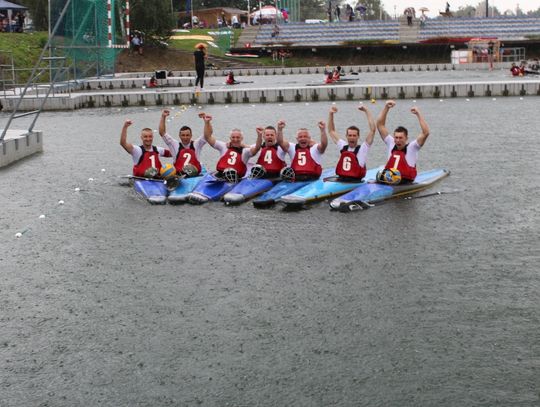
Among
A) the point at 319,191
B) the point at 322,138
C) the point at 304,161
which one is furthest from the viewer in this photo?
the point at 304,161

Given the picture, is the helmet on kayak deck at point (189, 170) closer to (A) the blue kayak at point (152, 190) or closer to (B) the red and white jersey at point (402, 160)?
(A) the blue kayak at point (152, 190)

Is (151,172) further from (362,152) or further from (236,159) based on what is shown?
(362,152)

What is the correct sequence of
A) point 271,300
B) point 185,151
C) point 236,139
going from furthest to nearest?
point 185,151
point 236,139
point 271,300

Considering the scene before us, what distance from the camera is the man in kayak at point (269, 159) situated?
15.4m

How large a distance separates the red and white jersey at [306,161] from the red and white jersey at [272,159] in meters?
0.30

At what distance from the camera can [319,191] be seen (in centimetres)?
1466

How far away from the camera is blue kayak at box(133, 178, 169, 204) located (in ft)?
49.1

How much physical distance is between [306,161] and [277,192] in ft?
3.13

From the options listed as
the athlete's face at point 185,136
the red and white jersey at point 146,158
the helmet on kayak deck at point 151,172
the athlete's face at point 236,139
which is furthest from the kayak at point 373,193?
the red and white jersey at point 146,158

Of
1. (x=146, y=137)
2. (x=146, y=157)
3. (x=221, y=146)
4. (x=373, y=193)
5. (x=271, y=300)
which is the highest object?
(x=146, y=137)

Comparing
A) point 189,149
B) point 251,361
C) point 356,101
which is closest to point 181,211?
point 189,149

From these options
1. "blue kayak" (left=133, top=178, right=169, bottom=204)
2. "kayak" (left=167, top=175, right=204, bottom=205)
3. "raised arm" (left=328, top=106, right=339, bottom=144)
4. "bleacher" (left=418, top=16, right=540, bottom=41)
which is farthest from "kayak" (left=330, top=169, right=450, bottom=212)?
"bleacher" (left=418, top=16, right=540, bottom=41)

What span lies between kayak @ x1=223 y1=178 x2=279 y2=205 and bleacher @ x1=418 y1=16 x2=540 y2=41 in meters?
56.1

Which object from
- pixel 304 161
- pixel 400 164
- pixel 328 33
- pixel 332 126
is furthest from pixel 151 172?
pixel 328 33
